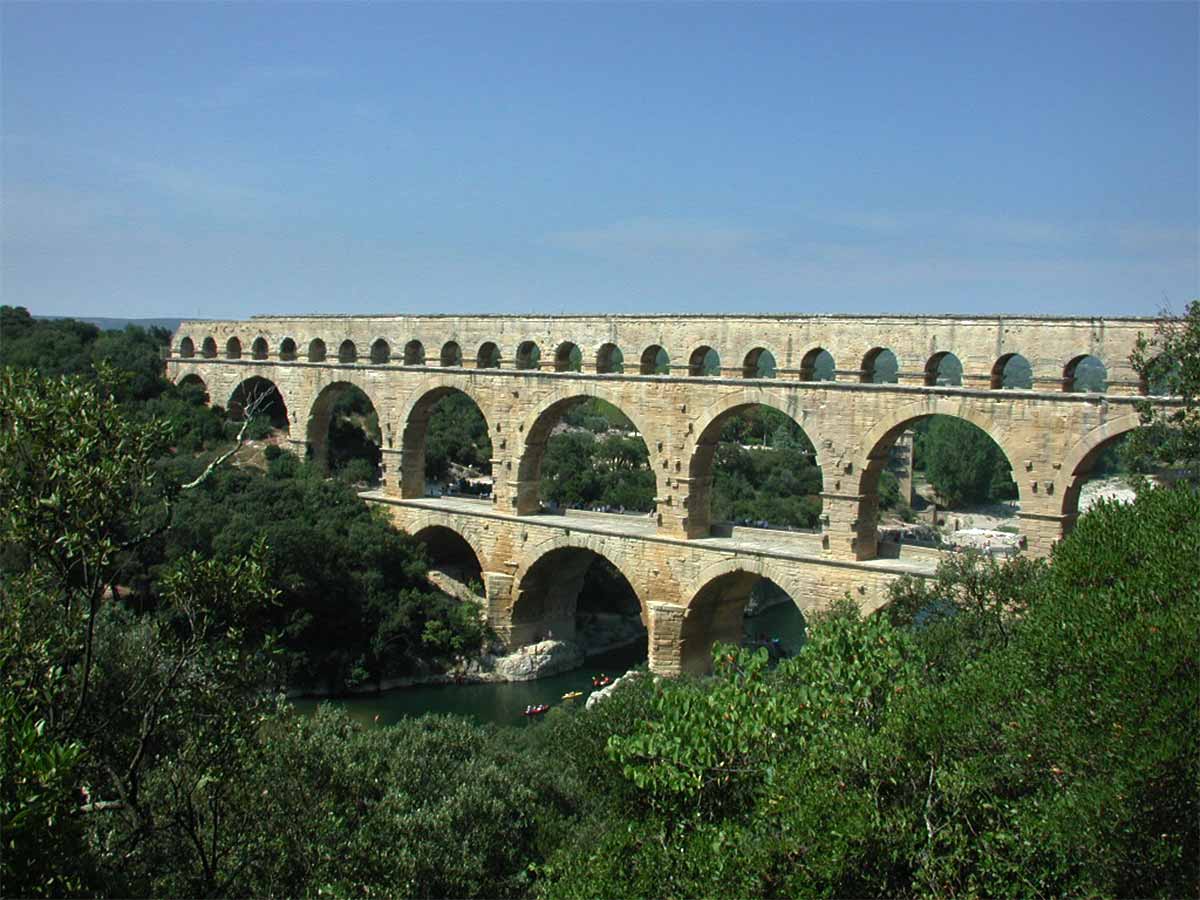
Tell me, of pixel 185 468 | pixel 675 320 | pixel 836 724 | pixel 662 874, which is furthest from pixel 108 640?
pixel 185 468

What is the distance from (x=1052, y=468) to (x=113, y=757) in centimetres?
1204

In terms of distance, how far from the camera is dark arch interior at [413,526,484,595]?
930 inches

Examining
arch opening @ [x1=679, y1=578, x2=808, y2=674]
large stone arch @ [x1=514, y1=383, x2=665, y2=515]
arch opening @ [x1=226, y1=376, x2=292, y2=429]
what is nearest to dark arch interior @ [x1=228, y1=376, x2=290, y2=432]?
arch opening @ [x1=226, y1=376, x2=292, y2=429]

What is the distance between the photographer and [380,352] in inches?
1025

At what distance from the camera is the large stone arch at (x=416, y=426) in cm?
2272

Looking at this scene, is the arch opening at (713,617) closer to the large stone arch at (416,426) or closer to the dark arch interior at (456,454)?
the large stone arch at (416,426)

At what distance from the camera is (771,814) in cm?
693

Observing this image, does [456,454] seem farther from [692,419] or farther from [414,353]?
[692,419]

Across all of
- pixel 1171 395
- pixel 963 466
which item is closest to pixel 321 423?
pixel 1171 395

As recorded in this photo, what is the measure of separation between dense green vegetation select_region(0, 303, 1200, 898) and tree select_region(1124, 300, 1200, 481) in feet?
11.7

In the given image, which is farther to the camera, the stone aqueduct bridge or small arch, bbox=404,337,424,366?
small arch, bbox=404,337,424,366

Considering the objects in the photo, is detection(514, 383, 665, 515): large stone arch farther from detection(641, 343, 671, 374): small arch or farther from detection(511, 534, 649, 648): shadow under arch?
detection(511, 534, 649, 648): shadow under arch

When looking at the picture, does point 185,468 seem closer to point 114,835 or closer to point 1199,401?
point 114,835

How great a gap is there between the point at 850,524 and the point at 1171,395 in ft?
15.8
